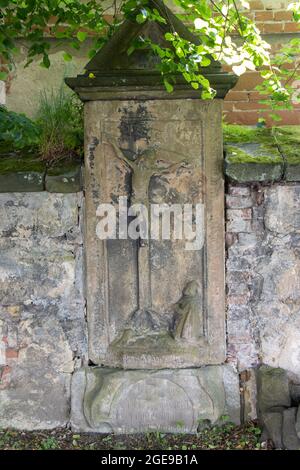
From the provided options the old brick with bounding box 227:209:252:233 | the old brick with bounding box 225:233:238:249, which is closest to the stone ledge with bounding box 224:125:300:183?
the old brick with bounding box 227:209:252:233

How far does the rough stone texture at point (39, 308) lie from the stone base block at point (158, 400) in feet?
0.82

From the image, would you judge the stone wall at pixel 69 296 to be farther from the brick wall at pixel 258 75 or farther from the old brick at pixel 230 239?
the brick wall at pixel 258 75

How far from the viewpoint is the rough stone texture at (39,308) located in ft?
10.1

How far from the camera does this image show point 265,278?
3096 millimetres

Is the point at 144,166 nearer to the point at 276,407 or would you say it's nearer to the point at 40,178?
the point at 40,178

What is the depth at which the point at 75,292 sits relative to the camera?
315 centimetres

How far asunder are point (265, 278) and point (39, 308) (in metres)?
1.37

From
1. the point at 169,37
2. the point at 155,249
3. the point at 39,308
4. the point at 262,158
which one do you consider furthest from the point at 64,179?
the point at 262,158

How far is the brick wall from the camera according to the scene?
194 inches

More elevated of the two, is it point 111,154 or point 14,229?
point 111,154
